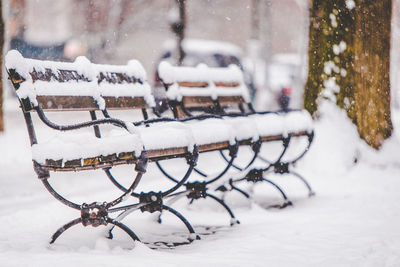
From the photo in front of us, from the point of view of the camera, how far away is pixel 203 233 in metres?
4.00

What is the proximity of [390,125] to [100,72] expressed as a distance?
11.8ft

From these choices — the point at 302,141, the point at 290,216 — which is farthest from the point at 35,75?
the point at 302,141

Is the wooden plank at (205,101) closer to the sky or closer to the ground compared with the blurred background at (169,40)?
closer to the ground

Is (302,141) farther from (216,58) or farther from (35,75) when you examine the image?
(216,58)

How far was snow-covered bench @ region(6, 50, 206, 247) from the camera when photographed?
3.05 meters

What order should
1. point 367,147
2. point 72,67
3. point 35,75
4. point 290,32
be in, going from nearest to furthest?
point 35,75
point 72,67
point 367,147
point 290,32

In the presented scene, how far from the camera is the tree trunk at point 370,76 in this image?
6195mm

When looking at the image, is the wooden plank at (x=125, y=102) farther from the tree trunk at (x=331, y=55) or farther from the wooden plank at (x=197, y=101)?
the tree trunk at (x=331, y=55)

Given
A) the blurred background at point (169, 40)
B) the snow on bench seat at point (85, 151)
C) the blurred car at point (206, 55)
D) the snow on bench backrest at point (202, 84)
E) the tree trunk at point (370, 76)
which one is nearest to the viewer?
the snow on bench seat at point (85, 151)

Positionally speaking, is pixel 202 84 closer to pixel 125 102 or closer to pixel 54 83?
pixel 125 102

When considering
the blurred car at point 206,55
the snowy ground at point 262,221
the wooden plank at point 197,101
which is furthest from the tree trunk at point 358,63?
the blurred car at point 206,55

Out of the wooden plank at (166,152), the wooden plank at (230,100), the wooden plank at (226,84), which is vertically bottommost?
the wooden plank at (166,152)

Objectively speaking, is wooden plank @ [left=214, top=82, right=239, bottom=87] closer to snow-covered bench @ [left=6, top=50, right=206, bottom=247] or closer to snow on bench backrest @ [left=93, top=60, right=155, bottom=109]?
snow on bench backrest @ [left=93, top=60, right=155, bottom=109]

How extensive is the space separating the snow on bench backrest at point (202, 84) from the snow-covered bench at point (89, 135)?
571mm
